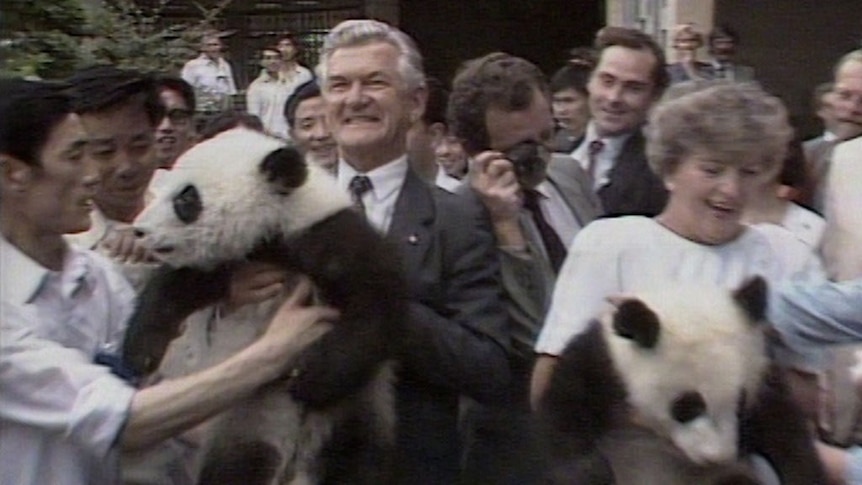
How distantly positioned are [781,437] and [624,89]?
1.84 metres

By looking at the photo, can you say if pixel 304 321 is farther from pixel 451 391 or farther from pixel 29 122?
pixel 29 122

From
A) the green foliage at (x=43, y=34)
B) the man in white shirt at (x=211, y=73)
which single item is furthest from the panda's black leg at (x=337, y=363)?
the man in white shirt at (x=211, y=73)

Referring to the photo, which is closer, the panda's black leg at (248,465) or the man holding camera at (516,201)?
the panda's black leg at (248,465)

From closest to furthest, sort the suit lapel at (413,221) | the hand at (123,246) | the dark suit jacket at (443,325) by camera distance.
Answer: the dark suit jacket at (443,325)
the suit lapel at (413,221)
the hand at (123,246)

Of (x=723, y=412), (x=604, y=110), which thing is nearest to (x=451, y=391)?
(x=723, y=412)

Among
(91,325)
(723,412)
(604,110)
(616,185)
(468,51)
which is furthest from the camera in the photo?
(468,51)

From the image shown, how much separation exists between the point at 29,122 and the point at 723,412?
1.33m

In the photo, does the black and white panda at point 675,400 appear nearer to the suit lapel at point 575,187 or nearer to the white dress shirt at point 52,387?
the white dress shirt at point 52,387

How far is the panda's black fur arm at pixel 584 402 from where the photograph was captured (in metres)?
2.52

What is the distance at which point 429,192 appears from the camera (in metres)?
3.05

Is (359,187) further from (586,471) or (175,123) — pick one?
(175,123)

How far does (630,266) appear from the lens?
2.82 meters

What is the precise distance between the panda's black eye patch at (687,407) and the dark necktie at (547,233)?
0.96 metres

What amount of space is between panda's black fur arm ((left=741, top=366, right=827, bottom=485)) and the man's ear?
52.7 inches
